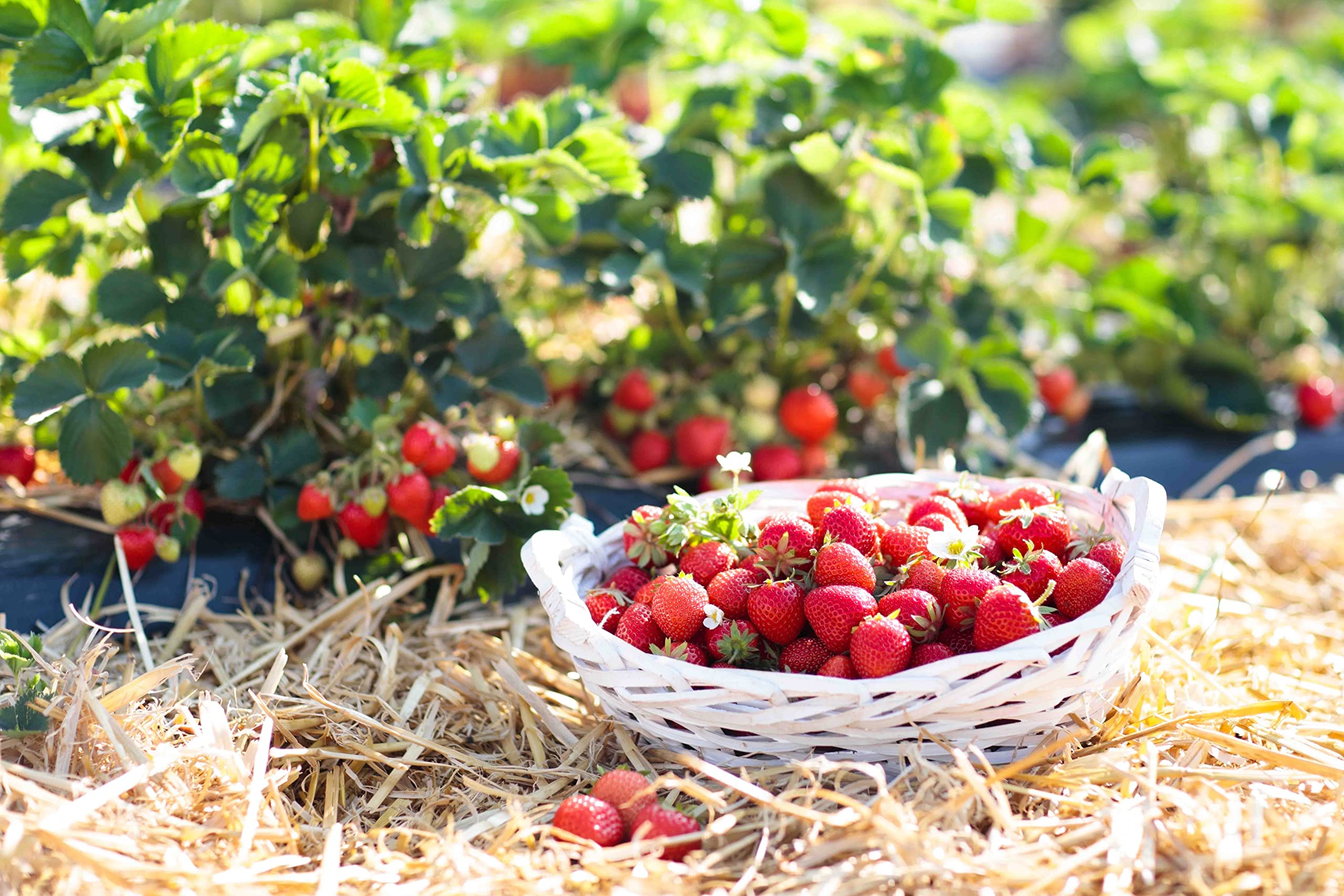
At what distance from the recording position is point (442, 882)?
1208 millimetres

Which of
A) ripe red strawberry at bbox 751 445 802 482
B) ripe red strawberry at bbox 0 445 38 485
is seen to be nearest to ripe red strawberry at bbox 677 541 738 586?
ripe red strawberry at bbox 751 445 802 482

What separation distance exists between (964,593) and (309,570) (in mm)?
1098

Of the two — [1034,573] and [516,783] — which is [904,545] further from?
[516,783]

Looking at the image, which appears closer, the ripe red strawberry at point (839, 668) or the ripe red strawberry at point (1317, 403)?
the ripe red strawberry at point (839, 668)

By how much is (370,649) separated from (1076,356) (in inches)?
75.3

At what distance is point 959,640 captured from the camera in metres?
1.37

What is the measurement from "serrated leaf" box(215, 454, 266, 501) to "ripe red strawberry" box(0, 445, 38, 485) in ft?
1.37

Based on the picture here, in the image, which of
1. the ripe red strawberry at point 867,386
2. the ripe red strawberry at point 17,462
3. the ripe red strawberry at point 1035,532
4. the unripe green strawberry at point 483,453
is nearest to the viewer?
the ripe red strawberry at point 1035,532

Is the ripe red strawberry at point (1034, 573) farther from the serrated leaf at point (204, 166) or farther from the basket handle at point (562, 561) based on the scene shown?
the serrated leaf at point (204, 166)

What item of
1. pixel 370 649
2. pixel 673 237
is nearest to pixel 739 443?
pixel 673 237

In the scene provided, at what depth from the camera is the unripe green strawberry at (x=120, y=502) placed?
173cm

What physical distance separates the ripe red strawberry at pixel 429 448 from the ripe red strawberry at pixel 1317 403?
6.99ft

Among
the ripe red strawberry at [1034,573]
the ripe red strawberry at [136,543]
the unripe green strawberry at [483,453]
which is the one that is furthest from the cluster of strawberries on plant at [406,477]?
the ripe red strawberry at [1034,573]

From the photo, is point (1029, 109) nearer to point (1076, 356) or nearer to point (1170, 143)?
point (1170, 143)
